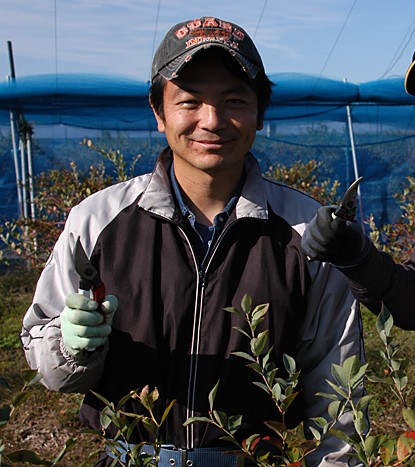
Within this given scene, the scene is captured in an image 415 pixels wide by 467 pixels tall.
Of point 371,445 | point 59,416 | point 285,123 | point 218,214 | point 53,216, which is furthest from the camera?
point 285,123

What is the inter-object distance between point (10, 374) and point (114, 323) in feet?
9.18

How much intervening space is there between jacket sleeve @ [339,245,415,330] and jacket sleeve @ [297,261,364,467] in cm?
10

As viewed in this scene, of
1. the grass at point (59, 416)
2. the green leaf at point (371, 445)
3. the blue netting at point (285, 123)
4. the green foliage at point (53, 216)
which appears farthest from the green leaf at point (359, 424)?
the blue netting at point (285, 123)

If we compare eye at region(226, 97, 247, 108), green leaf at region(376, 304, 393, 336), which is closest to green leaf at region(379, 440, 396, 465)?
green leaf at region(376, 304, 393, 336)

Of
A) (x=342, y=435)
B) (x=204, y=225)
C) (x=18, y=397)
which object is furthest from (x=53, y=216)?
(x=342, y=435)

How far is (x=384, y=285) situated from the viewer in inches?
60.4

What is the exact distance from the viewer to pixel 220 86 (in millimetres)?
1659

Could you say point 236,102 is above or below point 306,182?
above

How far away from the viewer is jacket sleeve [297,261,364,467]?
166 centimetres

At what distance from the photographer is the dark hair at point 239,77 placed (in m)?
1.66

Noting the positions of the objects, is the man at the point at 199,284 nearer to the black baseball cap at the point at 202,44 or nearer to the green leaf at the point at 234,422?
the black baseball cap at the point at 202,44

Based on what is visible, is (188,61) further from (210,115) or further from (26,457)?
(26,457)

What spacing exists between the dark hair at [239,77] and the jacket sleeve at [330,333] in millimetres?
447

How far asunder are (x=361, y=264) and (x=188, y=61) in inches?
24.0
